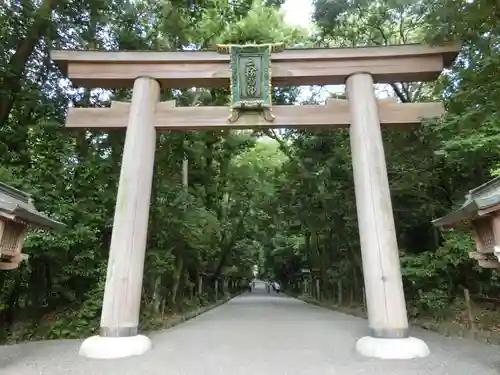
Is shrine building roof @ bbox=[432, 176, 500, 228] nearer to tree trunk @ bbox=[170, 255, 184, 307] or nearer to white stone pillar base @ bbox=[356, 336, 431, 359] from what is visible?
white stone pillar base @ bbox=[356, 336, 431, 359]

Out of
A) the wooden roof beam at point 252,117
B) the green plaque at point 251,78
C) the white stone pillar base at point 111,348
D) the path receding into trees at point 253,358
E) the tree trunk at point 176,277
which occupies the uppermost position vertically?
the green plaque at point 251,78

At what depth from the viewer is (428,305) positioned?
11.2 m

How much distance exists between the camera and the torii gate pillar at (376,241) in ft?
21.3

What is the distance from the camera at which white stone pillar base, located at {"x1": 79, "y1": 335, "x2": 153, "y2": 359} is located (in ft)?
21.0

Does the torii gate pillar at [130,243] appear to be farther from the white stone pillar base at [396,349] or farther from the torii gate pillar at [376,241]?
the torii gate pillar at [376,241]

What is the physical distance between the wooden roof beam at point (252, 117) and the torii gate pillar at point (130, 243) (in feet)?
1.27

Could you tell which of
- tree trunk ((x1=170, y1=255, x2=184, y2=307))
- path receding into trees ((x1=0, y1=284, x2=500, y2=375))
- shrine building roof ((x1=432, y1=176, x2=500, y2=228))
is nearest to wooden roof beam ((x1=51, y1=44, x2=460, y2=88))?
shrine building roof ((x1=432, y1=176, x2=500, y2=228))

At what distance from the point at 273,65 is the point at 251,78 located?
59 centimetres

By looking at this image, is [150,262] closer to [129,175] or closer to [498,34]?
[129,175]

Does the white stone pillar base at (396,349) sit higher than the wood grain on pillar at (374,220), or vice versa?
the wood grain on pillar at (374,220)

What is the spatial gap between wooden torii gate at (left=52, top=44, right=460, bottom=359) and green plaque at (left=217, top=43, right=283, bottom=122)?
0.44 ft

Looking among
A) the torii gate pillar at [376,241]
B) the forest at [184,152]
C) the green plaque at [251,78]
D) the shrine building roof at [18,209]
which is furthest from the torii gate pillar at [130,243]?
the torii gate pillar at [376,241]

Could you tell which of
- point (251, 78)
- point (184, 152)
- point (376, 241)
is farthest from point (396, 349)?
point (184, 152)

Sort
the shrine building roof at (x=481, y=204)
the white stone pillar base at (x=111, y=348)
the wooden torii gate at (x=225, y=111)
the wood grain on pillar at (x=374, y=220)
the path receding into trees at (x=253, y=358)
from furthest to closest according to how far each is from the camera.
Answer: the wooden torii gate at (x=225, y=111) → the wood grain on pillar at (x=374, y=220) → the white stone pillar base at (x=111, y=348) → the path receding into trees at (x=253, y=358) → the shrine building roof at (x=481, y=204)
